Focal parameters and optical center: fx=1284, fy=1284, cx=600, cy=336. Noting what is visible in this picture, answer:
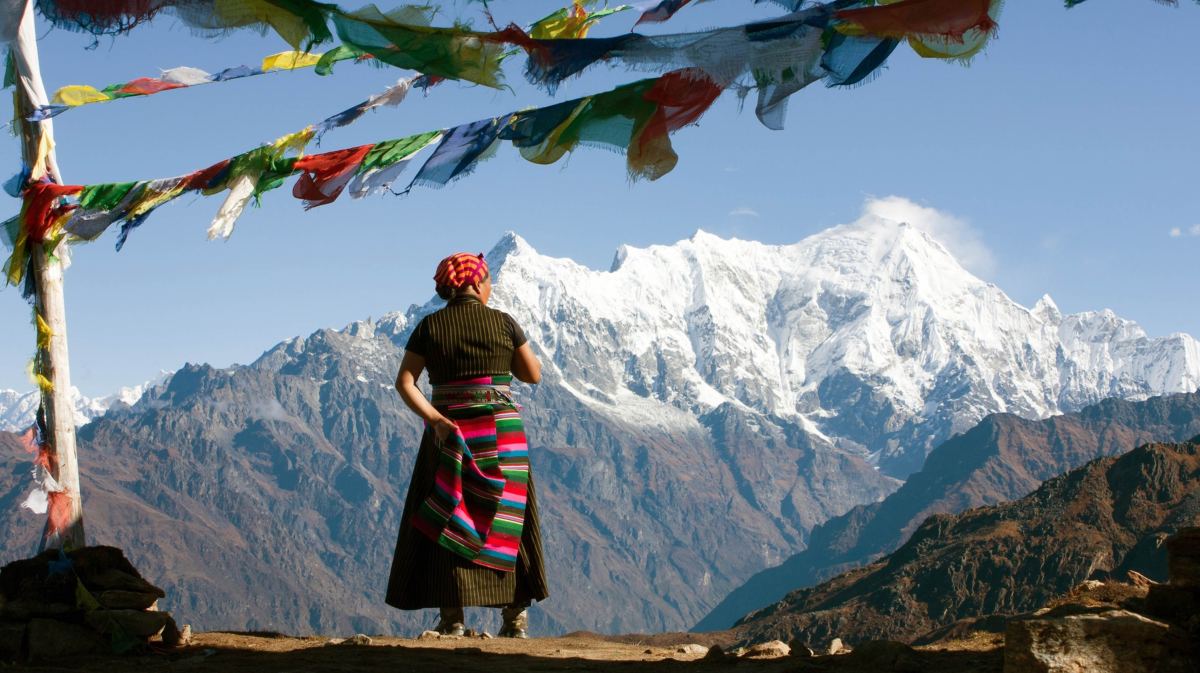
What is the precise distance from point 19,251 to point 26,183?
1.79 ft

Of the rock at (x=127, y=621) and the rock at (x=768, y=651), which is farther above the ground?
the rock at (x=768, y=651)

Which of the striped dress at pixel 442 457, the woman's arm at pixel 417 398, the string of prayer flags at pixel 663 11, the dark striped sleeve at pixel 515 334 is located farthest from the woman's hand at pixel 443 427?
the string of prayer flags at pixel 663 11

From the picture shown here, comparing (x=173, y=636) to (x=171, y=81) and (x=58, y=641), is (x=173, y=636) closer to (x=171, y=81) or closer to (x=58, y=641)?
(x=58, y=641)

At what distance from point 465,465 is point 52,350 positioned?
339 cm

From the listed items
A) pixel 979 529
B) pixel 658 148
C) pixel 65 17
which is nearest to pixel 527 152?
pixel 658 148

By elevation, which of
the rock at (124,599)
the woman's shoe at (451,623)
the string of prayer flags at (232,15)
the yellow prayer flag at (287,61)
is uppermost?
the yellow prayer flag at (287,61)

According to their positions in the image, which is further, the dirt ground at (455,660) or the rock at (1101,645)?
the dirt ground at (455,660)

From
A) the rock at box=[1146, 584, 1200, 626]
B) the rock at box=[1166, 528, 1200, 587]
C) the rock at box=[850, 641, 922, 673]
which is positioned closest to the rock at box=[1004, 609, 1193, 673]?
the rock at box=[1146, 584, 1200, 626]

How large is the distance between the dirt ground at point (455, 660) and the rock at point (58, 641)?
7.7 inches

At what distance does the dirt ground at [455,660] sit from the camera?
7508 mm

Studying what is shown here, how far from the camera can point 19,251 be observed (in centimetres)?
987

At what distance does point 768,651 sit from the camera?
916 centimetres

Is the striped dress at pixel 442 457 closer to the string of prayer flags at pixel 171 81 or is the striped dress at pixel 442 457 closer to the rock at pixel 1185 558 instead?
the string of prayer flags at pixel 171 81

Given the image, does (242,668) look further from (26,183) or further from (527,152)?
(26,183)
